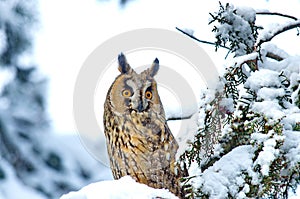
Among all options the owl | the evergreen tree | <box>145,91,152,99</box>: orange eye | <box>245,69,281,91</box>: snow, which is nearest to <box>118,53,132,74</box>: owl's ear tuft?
the owl

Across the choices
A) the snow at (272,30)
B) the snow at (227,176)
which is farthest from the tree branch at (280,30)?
the snow at (227,176)

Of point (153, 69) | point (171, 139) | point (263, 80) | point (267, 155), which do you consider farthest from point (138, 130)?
point (267, 155)

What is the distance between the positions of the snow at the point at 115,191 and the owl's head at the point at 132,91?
0.82 m

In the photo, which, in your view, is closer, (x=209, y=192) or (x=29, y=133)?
(x=209, y=192)

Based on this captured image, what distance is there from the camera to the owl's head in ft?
8.33

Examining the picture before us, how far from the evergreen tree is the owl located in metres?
0.51

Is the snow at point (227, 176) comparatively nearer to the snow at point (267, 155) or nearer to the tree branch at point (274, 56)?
the snow at point (267, 155)

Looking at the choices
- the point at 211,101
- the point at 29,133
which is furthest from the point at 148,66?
the point at 211,101

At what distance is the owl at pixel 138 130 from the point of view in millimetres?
2480

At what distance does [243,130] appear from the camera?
1927mm

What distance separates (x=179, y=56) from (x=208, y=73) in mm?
373

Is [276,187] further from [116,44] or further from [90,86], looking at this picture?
[116,44]

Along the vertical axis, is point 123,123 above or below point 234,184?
above

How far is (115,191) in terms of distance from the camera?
1661 millimetres
